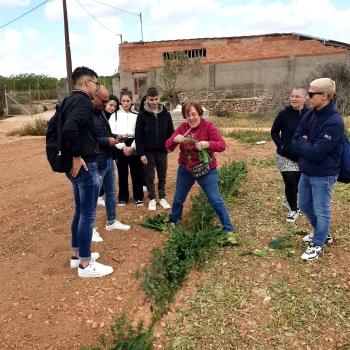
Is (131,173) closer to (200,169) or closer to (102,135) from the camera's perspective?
(102,135)

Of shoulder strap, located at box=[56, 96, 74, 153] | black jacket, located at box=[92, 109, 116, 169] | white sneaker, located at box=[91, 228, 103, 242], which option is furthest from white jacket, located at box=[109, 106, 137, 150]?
shoulder strap, located at box=[56, 96, 74, 153]

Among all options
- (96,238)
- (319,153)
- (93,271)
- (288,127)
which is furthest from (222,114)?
(93,271)

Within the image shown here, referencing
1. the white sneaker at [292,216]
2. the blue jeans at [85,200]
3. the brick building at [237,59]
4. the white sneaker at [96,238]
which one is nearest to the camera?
the blue jeans at [85,200]

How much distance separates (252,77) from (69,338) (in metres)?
26.1

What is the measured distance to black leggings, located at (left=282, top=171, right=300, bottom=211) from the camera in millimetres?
4605

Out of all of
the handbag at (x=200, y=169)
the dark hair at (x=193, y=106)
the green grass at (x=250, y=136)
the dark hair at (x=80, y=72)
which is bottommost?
the green grass at (x=250, y=136)

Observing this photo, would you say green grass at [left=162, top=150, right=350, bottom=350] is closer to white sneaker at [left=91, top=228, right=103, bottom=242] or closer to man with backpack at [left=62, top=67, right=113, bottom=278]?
man with backpack at [left=62, top=67, right=113, bottom=278]

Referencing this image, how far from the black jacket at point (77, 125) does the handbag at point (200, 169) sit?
3.80ft

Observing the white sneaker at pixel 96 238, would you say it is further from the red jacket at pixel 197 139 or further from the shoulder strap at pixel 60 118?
the shoulder strap at pixel 60 118

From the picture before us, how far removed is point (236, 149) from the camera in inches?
387

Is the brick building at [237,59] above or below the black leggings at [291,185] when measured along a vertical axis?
above

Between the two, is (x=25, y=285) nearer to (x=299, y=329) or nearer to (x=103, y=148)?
(x=103, y=148)

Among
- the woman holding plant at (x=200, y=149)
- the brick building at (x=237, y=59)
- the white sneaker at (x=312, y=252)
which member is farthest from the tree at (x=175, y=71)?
the white sneaker at (x=312, y=252)

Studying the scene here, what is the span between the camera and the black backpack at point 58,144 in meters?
3.15
